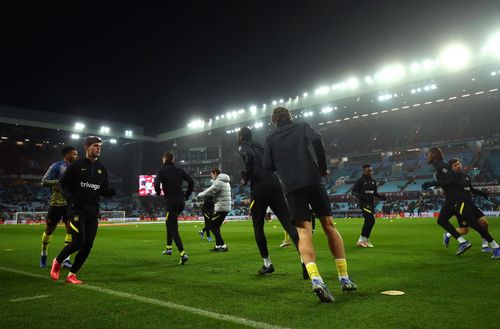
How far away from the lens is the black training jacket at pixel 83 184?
5.52 meters

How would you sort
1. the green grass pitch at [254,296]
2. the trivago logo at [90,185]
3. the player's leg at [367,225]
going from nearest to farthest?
1. the green grass pitch at [254,296]
2. the trivago logo at [90,185]
3. the player's leg at [367,225]

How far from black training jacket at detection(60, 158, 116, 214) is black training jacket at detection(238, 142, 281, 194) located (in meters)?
2.28

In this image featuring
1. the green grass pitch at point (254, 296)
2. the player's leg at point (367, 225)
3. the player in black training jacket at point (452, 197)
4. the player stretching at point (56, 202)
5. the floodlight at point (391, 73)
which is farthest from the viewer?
the floodlight at point (391, 73)

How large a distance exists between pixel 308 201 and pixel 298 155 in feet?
1.79

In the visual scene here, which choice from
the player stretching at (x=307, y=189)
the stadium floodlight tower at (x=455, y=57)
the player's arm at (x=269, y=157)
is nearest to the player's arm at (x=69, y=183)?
the player's arm at (x=269, y=157)

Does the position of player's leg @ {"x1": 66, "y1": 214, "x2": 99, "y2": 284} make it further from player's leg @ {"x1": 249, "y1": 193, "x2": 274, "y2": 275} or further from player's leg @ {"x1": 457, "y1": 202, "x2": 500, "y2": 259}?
player's leg @ {"x1": 457, "y1": 202, "x2": 500, "y2": 259}

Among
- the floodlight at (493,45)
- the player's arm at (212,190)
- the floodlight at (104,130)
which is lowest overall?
the player's arm at (212,190)

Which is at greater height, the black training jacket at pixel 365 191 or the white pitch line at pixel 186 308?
the black training jacket at pixel 365 191

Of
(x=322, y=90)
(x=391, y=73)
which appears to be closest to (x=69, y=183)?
(x=391, y=73)

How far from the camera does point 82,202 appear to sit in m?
5.59

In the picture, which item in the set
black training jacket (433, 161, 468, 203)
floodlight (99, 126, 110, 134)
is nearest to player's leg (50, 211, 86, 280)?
black training jacket (433, 161, 468, 203)

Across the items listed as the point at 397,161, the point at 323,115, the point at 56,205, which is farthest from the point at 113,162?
the point at 56,205

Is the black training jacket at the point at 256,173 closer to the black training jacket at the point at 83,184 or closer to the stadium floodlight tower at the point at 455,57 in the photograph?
the black training jacket at the point at 83,184

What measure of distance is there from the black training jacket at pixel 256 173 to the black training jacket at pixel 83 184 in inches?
89.9
